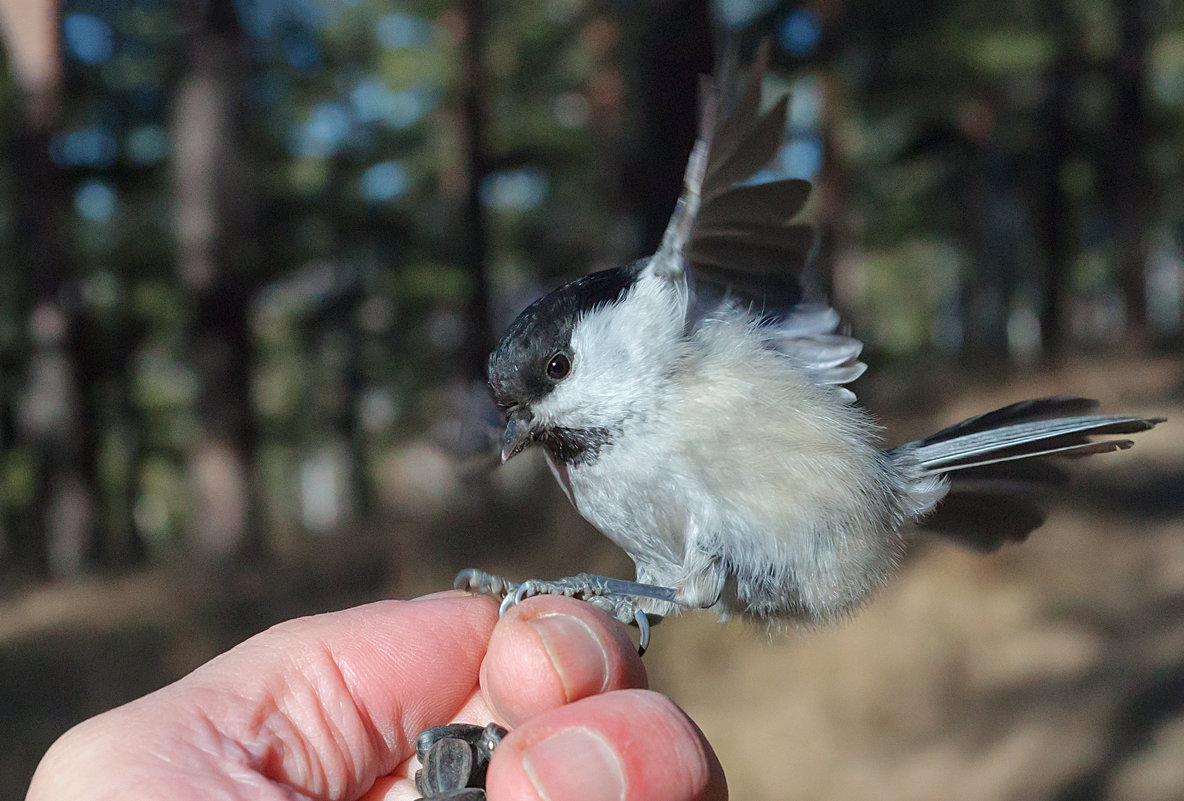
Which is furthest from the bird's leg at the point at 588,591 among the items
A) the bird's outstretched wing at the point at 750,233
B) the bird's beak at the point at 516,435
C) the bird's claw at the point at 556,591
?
the bird's outstretched wing at the point at 750,233

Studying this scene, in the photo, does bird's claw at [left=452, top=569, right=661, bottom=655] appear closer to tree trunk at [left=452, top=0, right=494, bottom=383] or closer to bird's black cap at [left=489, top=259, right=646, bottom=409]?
bird's black cap at [left=489, top=259, right=646, bottom=409]

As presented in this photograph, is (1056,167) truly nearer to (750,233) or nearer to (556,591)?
(750,233)

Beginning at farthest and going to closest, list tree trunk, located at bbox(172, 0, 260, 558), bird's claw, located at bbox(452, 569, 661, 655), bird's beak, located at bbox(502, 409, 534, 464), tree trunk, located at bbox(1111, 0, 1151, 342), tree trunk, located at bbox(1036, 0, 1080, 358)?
tree trunk, located at bbox(1036, 0, 1080, 358)
tree trunk, located at bbox(1111, 0, 1151, 342)
tree trunk, located at bbox(172, 0, 260, 558)
bird's beak, located at bbox(502, 409, 534, 464)
bird's claw, located at bbox(452, 569, 661, 655)

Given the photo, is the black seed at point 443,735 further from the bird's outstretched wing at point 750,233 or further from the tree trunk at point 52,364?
the tree trunk at point 52,364

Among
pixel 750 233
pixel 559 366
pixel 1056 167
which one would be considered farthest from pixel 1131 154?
pixel 559 366

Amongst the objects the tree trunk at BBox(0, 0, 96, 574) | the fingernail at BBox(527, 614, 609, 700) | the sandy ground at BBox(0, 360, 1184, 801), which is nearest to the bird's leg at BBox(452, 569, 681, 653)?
the fingernail at BBox(527, 614, 609, 700)

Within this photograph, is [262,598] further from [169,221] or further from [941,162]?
[941,162]

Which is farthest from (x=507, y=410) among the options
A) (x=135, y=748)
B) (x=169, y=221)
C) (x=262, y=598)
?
(x=169, y=221)
